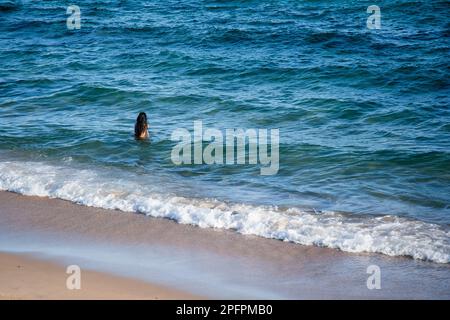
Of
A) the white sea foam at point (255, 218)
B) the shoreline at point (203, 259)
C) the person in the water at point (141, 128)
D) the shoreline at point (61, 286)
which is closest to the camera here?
the shoreline at point (61, 286)

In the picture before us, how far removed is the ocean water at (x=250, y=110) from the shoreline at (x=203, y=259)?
0.90 ft

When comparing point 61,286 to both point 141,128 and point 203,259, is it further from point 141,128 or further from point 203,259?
point 141,128

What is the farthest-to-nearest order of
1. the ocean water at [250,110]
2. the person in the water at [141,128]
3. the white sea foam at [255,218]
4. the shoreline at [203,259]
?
the person in the water at [141,128], the ocean water at [250,110], the white sea foam at [255,218], the shoreline at [203,259]

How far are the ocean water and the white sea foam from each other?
3 cm

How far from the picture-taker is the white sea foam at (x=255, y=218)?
7652 millimetres

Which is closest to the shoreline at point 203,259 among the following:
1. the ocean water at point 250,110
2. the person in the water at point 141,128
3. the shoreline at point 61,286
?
the shoreline at point 61,286

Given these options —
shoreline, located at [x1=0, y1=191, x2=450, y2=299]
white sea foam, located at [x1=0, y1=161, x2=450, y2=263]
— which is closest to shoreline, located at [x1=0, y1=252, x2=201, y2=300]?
shoreline, located at [x1=0, y1=191, x2=450, y2=299]

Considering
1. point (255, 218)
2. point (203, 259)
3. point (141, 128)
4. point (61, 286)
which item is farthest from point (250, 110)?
point (61, 286)

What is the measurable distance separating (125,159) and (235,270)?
4.63 metres

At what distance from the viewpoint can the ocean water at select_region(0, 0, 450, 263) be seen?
883cm

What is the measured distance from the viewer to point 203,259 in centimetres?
743

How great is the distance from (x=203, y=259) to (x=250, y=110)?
21.3 feet

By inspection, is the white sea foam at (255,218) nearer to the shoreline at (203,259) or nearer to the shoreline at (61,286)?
the shoreline at (203,259)

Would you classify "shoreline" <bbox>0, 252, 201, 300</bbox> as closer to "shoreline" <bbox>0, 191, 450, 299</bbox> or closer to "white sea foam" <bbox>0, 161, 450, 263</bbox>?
"shoreline" <bbox>0, 191, 450, 299</bbox>
